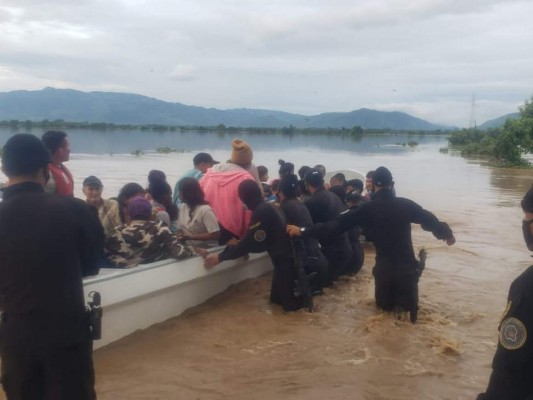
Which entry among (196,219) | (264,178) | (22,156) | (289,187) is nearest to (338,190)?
(289,187)

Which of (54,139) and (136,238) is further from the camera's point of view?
(136,238)

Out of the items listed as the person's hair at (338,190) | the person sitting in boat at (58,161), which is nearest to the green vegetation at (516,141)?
the person's hair at (338,190)

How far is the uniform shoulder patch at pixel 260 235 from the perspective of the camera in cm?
612

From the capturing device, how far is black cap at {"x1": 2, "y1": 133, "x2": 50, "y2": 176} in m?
2.89

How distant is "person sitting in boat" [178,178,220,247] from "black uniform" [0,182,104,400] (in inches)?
133

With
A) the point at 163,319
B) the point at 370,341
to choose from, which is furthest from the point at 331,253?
the point at 163,319

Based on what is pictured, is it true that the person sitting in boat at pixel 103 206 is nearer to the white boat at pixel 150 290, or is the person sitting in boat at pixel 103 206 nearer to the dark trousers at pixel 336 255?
the white boat at pixel 150 290

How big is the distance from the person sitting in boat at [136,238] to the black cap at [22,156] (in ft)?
8.19

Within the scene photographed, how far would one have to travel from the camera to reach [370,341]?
18.9 feet

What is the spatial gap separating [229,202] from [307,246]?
0.97m

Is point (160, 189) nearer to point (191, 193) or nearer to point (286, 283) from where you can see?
point (191, 193)

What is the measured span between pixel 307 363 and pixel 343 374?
0.35 metres

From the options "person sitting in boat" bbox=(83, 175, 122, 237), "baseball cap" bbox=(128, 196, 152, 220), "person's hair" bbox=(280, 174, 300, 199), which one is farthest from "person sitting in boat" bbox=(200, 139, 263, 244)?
"baseball cap" bbox=(128, 196, 152, 220)

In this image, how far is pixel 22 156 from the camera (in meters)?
2.89
